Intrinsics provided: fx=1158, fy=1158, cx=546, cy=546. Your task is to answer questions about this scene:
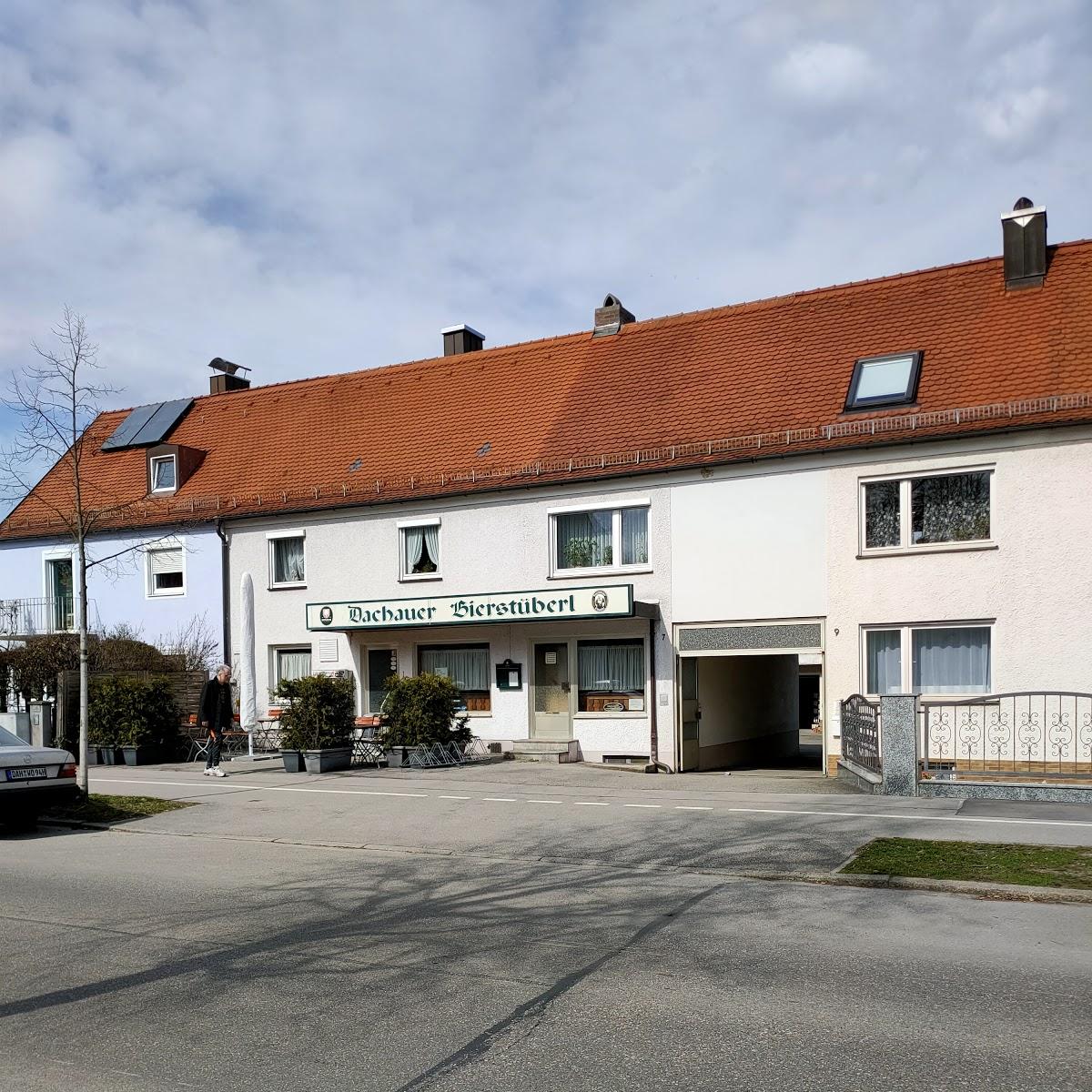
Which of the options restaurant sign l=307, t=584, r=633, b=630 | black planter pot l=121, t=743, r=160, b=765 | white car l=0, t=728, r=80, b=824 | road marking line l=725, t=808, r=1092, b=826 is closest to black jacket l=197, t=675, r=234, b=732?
black planter pot l=121, t=743, r=160, b=765

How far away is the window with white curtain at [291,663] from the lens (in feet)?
83.5

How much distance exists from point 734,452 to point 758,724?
7.28 metres

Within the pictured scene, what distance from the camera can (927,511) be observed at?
18797 millimetres

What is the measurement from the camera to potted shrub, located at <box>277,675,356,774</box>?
19.9 meters

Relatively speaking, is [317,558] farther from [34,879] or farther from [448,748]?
[34,879]

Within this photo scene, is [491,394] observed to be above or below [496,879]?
above

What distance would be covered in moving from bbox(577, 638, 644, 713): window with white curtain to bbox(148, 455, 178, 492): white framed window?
→ 12.4 meters

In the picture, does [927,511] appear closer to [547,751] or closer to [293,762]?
[547,751]

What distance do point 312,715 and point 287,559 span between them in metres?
6.74

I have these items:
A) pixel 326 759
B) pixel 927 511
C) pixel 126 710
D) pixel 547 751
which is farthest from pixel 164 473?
pixel 927 511

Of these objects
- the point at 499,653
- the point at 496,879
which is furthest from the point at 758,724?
the point at 496,879

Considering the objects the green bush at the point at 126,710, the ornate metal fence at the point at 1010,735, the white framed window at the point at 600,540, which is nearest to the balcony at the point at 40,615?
the green bush at the point at 126,710

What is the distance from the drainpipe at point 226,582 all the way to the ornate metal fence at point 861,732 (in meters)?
14.3

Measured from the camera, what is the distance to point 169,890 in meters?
9.87
